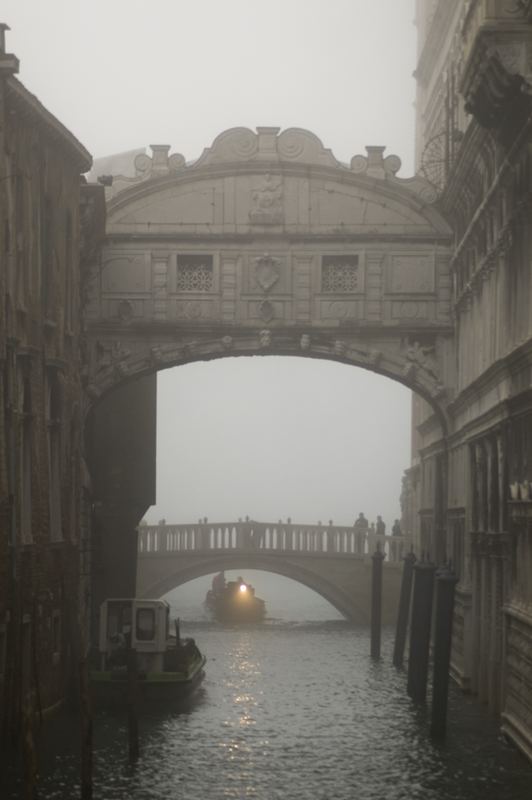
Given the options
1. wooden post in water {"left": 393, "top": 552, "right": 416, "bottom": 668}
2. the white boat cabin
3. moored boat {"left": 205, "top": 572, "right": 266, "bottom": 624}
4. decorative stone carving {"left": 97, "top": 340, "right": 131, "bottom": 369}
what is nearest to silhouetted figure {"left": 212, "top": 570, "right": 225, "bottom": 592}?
moored boat {"left": 205, "top": 572, "right": 266, "bottom": 624}

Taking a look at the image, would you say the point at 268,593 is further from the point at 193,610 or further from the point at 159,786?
the point at 159,786

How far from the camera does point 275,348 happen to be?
96.9ft

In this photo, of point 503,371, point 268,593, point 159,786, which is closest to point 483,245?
point 503,371

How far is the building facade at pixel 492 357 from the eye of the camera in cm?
2003

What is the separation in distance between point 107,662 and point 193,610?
30847mm

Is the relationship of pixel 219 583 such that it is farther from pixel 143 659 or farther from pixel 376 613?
pixel 143 659

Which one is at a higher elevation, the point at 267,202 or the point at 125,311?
the point at 267,202

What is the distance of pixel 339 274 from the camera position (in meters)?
29.7

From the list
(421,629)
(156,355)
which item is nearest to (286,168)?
(156,355)

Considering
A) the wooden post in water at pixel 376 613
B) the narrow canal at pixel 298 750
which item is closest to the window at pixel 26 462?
the narrow canal at pixel 298 750

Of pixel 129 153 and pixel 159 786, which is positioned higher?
pixel 129 153

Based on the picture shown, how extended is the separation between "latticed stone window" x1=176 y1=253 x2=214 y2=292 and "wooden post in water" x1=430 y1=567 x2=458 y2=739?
8.09m

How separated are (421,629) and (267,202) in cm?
743

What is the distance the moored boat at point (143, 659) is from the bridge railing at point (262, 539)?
1721 centimetres
